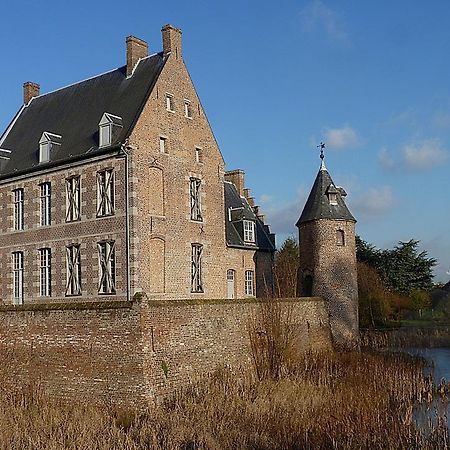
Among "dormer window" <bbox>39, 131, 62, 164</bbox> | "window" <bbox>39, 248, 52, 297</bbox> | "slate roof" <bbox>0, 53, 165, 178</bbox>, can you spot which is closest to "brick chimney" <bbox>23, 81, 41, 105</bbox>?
"slate roof" <bbox>0, 53, 165, 178</bbox>

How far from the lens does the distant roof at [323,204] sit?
24.1m

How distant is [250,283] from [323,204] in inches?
218

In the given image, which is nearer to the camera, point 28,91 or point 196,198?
point 196,198

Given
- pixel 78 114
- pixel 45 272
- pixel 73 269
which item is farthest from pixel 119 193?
pixel 78 114

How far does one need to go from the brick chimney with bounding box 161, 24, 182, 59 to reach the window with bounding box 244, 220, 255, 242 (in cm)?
855

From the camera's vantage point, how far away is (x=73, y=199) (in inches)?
835

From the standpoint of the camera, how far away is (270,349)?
17281 mm

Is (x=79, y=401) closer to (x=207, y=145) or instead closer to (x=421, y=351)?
(x=207, y=145)

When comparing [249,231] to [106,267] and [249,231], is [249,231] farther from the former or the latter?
[106,267]

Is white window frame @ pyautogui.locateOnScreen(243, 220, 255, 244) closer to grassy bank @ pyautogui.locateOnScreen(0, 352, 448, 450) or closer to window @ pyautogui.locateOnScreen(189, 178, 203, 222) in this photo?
window @ pyautogui.locateOnScreen(189, 178, 203, 222)

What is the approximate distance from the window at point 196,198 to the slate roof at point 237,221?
12.4 feet

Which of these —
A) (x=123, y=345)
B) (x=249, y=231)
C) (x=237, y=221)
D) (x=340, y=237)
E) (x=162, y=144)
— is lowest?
(x=123, y=345)

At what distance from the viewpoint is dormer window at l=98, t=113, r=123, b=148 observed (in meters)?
20.5

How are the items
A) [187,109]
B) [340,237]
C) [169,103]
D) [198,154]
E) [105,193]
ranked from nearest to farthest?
[105,193] < [169,103] < [187,109] < [198,154] < [340,237]
